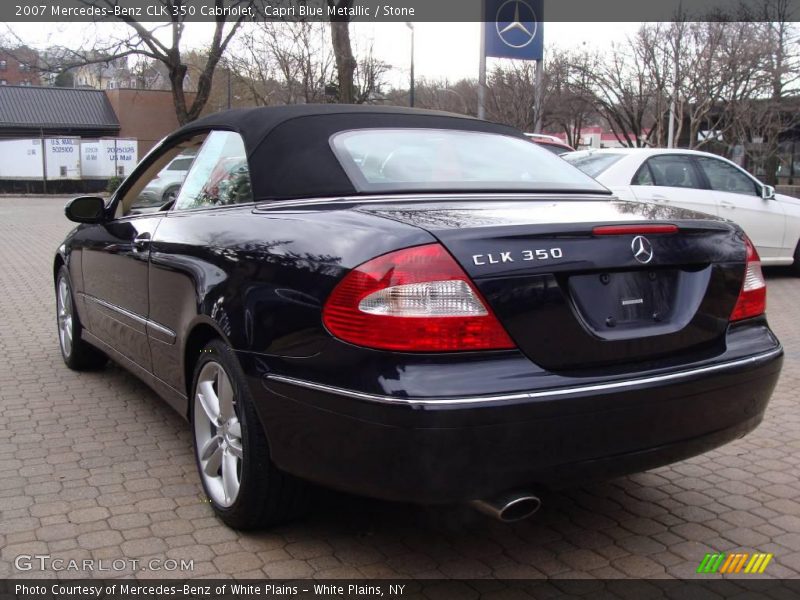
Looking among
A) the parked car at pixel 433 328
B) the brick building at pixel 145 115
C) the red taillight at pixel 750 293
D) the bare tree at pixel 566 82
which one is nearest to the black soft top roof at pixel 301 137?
the parked car at pixel 433 328

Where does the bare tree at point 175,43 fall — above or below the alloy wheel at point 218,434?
above

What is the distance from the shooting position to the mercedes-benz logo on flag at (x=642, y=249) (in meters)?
2.81

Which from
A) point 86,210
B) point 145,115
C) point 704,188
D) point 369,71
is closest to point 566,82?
point 369,71

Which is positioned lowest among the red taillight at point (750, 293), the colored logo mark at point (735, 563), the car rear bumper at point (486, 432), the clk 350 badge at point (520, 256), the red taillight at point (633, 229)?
the colored logo mark at point (735, 563)

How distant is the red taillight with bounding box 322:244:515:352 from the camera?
2541 mm

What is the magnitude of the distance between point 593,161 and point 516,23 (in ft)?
23.7

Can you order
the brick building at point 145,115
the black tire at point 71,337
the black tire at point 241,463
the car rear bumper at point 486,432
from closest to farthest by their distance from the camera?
1. the car rear bumper at point 486,432
2. the black tire at point 241,463
3. the black tire at point 71,337
4. the brick building at point 145,115

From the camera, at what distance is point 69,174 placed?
37.5 m

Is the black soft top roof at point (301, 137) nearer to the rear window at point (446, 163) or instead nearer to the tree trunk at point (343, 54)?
the rear window at point (446, 163)

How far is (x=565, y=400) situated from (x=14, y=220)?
71.7ft

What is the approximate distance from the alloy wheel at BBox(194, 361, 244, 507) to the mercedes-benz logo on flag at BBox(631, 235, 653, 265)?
5.03ft

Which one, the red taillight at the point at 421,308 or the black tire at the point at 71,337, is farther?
the black tire at the point at 71,337

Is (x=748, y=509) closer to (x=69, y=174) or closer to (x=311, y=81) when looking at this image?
(x=311, y=81)

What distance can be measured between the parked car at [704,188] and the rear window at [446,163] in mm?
5402
